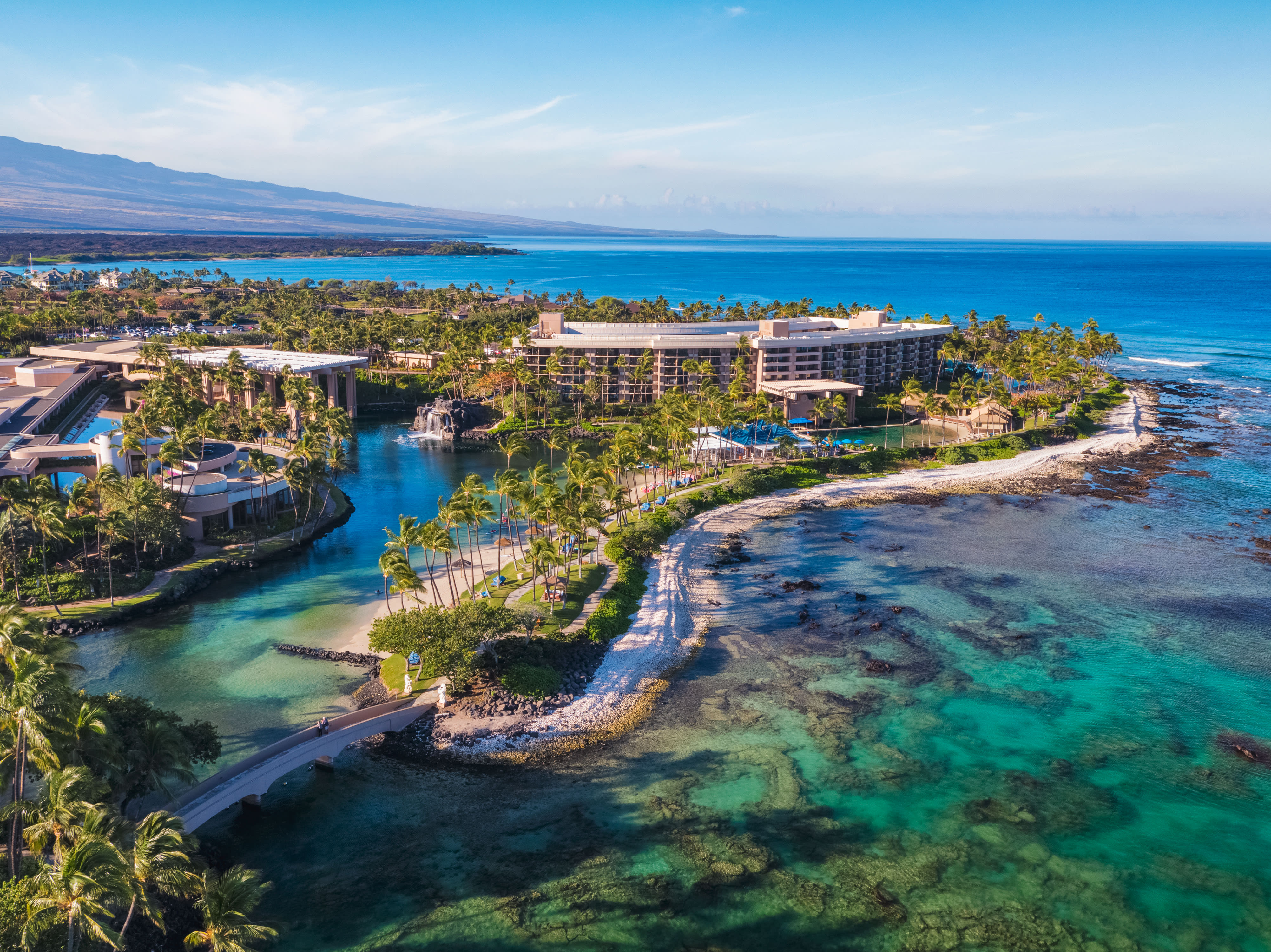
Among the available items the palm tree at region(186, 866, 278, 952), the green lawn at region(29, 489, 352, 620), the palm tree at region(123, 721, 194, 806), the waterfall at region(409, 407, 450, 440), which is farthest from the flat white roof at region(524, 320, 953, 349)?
the palm tree at region(186, 866, 278, 952)

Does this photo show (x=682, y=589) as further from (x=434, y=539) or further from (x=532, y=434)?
(x=532, y=434)

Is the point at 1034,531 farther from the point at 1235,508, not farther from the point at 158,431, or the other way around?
the point at 158,431

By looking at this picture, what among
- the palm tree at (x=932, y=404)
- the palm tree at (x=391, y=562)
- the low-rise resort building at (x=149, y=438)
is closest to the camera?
the palm tree at (x=391, y=562)

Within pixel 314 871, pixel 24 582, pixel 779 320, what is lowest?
pixel 314 871

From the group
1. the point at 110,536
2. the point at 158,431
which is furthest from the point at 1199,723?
the point at 158,431

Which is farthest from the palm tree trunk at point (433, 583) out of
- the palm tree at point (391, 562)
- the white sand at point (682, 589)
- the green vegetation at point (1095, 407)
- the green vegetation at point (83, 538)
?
the green vegetation at point (1095, 407)

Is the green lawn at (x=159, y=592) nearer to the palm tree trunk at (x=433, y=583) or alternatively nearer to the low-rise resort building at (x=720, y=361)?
the palm tree trunk at (x=433, y=583)
